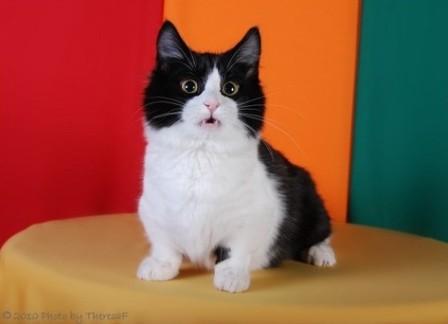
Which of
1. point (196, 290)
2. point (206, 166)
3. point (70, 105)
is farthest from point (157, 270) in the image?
point (70, 105)

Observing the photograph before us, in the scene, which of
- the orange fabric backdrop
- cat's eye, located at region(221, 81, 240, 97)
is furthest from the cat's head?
the orange fabric backdrop

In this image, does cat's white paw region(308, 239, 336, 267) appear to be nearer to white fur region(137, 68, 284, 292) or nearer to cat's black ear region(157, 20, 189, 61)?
white fur region(137, 68, 284, 292)

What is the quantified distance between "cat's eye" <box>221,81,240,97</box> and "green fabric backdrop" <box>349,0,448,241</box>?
93 cm

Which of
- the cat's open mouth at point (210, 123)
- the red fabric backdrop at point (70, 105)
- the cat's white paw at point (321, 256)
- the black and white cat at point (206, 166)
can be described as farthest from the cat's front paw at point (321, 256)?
the red fabric backdrop at point (70, 105)

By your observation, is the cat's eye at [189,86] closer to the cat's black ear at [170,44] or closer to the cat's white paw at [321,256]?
the cat's black ear at [170,44]

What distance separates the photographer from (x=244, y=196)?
3.88 ft

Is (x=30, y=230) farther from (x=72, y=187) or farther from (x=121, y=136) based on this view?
(x=121, y=136)

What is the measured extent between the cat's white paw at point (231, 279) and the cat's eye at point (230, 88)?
1.20 ft

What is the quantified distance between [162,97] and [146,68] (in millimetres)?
981

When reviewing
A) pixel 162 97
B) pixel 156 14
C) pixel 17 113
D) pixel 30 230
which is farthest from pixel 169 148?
pixel 156 14

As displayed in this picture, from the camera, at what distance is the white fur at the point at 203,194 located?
1.15m

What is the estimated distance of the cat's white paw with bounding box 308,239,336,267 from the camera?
1.36 metres

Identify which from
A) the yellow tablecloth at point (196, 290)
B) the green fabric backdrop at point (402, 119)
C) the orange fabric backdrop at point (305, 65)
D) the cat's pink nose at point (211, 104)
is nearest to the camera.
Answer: the yellow tablecloth at point (196, 290)

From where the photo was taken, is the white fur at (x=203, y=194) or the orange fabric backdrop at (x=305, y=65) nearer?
the white fur at (x=203, y=194)
